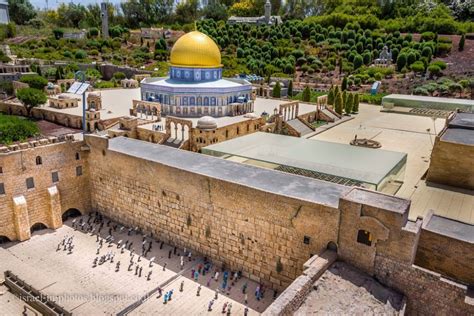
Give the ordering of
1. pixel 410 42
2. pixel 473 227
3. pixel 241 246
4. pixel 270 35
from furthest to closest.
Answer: pixel 270 35 < pixel 410 42 < pixel 241 246 < pixel 473 227

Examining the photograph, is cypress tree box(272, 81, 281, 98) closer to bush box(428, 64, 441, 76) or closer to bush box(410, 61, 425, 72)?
bush box(410, 61, 425, 72)

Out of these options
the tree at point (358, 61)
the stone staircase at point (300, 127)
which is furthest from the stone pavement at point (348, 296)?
the tree at point (358, 61)

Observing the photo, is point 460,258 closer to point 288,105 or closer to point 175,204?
point 175,204

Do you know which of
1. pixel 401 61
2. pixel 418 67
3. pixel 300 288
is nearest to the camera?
pixel 300 288

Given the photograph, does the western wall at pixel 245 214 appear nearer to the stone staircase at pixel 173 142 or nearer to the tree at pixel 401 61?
the stone staircase at pixel 173 142

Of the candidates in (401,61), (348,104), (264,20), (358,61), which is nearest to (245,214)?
(348,104)

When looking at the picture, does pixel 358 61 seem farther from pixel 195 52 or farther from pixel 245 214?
pixel 245 214

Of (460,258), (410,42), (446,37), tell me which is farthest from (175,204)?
(446,37)
